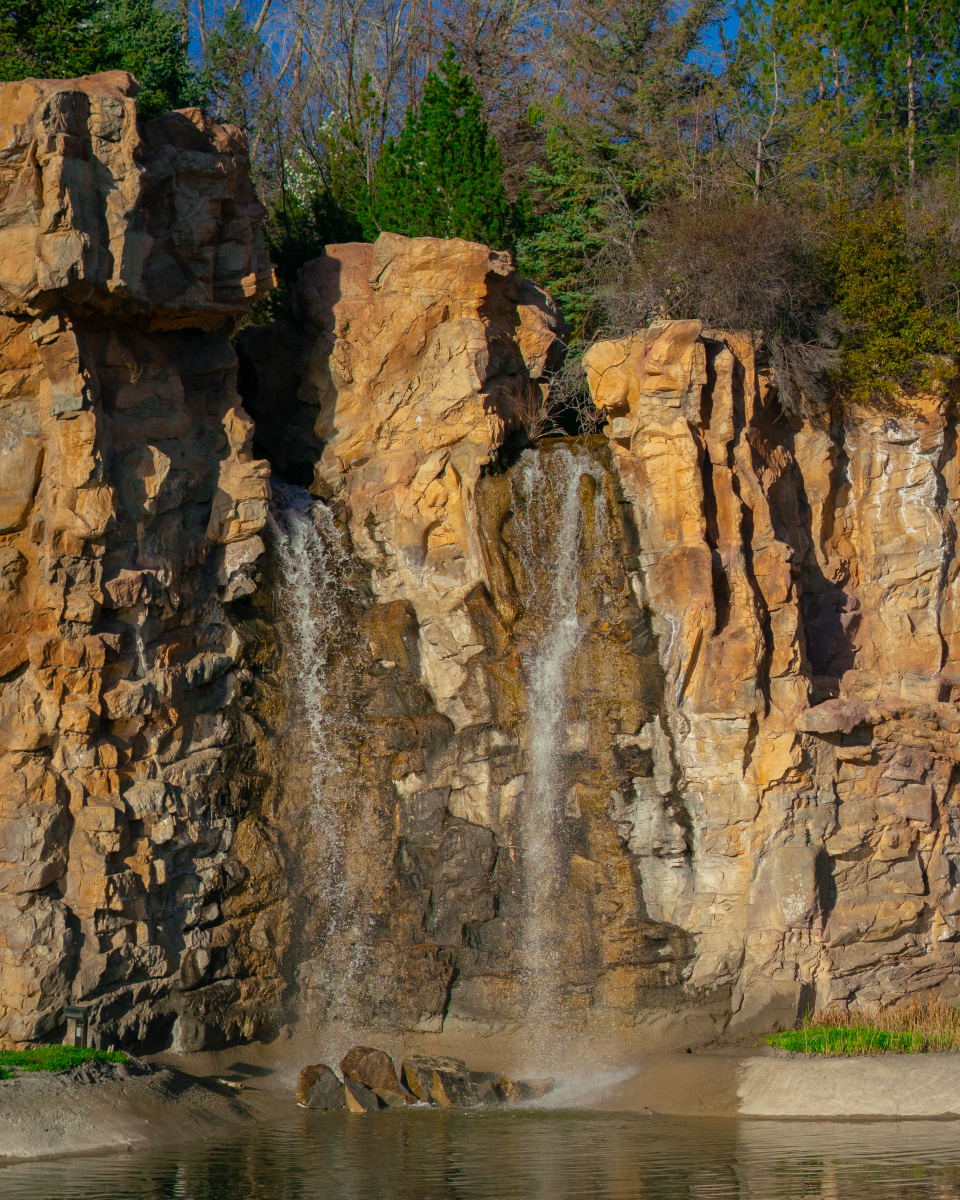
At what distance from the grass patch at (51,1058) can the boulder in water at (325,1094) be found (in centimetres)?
246

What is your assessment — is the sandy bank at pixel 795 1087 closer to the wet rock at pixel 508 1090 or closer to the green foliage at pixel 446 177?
the wet rock at pixel 508 1090

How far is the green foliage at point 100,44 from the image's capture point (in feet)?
85.6

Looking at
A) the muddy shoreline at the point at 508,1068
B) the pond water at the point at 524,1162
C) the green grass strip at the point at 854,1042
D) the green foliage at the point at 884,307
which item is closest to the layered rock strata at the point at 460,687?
the muddy shoreline at the point at 508,1068

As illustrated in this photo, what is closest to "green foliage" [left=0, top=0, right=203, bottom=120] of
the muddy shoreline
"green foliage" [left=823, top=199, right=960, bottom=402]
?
"green foliage" [left=823, top=199, right=960, bottom=402]

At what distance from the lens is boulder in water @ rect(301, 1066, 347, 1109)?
59.2 feet

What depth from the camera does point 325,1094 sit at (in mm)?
18078

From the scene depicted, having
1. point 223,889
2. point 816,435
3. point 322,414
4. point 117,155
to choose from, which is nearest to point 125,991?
point 223,889

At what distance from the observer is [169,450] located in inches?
837

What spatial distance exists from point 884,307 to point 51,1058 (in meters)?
17.4

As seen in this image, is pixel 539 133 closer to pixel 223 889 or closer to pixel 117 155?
pixel 117 155

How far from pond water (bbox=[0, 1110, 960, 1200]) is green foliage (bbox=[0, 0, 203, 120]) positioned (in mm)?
18401

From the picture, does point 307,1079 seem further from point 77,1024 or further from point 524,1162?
point 524,1162

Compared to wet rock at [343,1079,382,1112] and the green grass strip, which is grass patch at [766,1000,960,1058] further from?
wet rock at [343,1079,382,1112]

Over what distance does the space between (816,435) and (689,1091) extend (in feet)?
35.9
